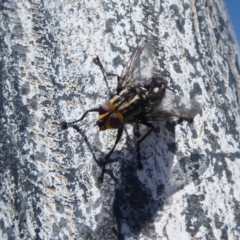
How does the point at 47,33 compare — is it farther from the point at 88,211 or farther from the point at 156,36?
the point at 88,211

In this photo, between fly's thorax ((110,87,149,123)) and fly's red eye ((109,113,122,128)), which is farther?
fly's thorax ((110,87,149,123))

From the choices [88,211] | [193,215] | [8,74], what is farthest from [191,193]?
[8,74]

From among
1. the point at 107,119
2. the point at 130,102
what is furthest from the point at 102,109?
the point at 130,102

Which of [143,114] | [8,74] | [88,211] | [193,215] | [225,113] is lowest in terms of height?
[193,215]

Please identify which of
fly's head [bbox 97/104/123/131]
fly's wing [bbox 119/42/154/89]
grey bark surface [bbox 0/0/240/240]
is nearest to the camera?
grey bark surface [bbox 0/0/240/240]

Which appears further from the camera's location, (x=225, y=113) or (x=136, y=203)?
(x=225, y=113)

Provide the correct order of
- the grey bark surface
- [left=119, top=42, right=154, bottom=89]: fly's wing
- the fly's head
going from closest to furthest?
the grey bark surface, the fly's head, [left=119, top=42, right=154, bottom=89]: fly's wing

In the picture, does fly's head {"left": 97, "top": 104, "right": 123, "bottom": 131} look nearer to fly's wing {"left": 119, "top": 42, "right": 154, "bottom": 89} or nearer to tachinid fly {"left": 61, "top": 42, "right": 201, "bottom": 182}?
tachinid fly {"left": 61, "top": 42, "right": 201, "bottom": 182}

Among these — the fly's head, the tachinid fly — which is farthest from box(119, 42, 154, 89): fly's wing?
the fly's head
